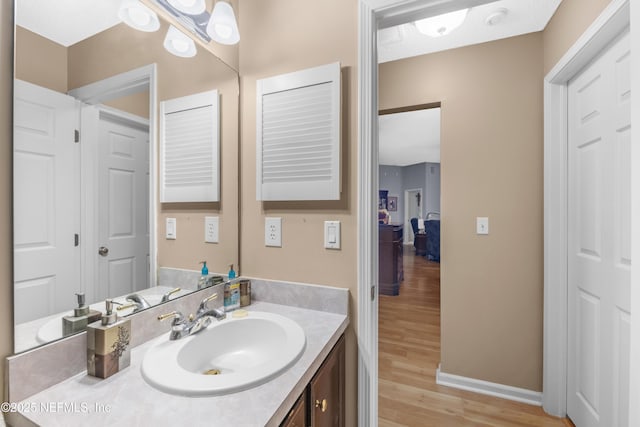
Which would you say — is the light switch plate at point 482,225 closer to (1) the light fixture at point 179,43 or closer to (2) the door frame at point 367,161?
(2) the door frame at point 367,161

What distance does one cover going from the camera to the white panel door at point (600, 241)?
124cm

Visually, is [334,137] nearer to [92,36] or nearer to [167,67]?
[167,67]

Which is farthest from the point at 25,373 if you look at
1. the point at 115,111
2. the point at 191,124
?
the point at 191,124

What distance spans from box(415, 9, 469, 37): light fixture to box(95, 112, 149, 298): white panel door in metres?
1.62

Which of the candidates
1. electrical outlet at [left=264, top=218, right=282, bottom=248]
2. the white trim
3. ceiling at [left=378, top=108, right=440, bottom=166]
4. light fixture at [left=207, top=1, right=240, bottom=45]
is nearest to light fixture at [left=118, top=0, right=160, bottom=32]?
light fixture at [left=207, top=1, right=240, bottom=45]

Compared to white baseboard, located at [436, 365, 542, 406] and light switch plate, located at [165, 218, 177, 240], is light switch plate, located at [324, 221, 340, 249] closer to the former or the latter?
light switch plate, located at [165, 218, 177, 240]

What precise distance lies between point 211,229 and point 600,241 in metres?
1.89

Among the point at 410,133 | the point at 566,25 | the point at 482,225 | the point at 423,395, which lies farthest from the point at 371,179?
→ the point at 410,133

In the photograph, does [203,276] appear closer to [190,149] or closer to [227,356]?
[227,356]

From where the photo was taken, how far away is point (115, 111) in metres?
0.87

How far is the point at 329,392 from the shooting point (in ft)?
3.16

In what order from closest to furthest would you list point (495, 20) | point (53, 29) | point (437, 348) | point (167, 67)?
point (53, 29)
point (167, 67)
point (495, 20)
point (437, 348)

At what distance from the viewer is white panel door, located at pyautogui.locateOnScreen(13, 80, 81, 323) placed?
2.12ft

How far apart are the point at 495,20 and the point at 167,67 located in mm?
1869
